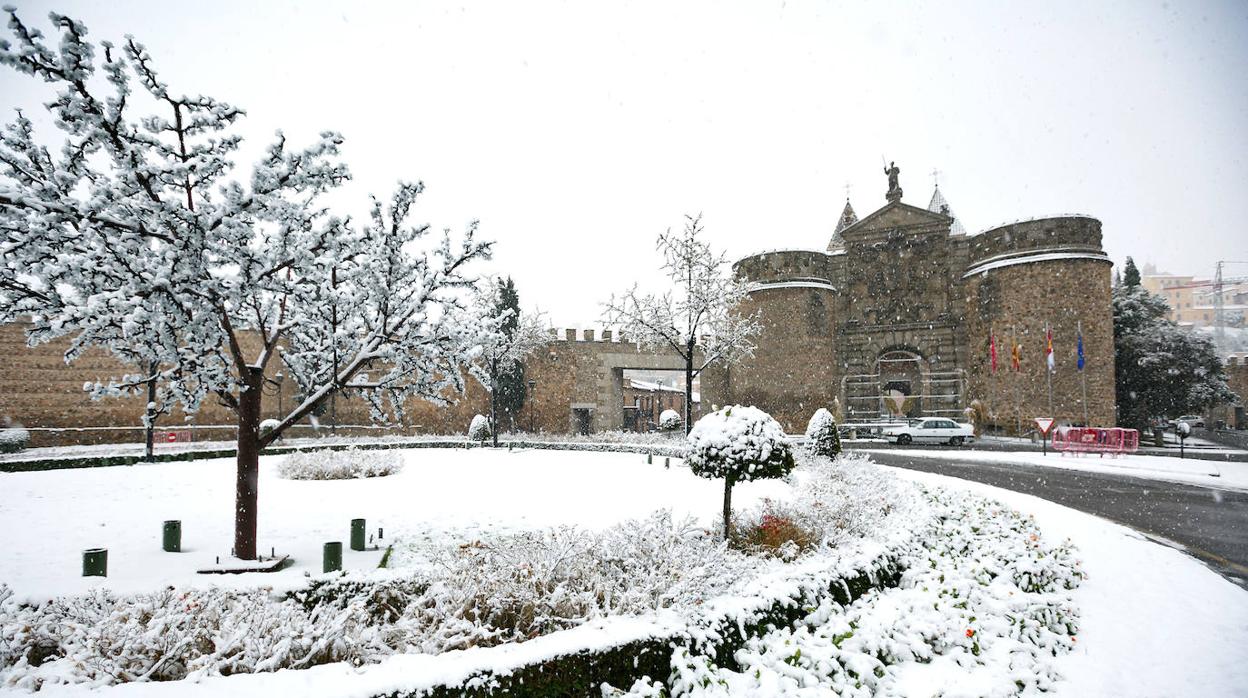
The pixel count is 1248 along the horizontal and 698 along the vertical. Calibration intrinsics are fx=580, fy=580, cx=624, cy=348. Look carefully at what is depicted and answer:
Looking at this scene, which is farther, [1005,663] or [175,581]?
[175,581]

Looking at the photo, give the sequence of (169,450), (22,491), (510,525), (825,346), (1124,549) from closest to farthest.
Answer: (1124,549)
(510,525)
(22,491)
(169,450)
(825,346)

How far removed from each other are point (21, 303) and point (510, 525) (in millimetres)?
5585

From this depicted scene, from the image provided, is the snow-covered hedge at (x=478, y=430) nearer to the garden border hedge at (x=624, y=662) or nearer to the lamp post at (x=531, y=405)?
the lamp post at (x=531, y=405)

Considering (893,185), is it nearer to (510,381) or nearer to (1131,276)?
(1131,276)

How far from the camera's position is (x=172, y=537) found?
22.2 feet

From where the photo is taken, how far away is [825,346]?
96.2 feet

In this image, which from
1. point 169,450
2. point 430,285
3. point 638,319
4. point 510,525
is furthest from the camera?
point 638,319

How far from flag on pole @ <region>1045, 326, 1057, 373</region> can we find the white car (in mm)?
3835

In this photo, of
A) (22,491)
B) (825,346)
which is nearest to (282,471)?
(22,491)

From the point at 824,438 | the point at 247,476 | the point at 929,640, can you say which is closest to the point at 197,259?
the point at 247,476

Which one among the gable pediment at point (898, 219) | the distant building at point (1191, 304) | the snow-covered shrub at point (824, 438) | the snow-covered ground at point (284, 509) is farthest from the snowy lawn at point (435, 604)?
the distant building at point (1191, 304)

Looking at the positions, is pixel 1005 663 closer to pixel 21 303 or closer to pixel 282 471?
pixel 21 303

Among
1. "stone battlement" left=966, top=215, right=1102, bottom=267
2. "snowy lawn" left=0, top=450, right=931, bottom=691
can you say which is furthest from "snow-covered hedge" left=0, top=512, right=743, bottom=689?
"stone battlement" left=966, top=215, right=1102, bottom=267

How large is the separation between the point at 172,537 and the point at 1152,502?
50.7ft
